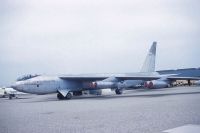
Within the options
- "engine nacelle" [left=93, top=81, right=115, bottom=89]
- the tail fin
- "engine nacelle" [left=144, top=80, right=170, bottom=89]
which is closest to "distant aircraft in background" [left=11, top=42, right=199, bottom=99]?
"engine nacelle" [left=93, top=81, right=115, bottom=89]

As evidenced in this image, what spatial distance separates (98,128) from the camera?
922cm

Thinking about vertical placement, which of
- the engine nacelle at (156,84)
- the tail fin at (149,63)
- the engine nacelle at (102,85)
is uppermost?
the tail fin at (149,63)

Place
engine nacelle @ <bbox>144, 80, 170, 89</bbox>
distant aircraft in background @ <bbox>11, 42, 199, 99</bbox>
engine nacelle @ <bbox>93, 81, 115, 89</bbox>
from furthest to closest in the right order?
engine nacelle @ <bbox>144, 80, 170, 89</bbox> < engine nacelle @ <bbox>93, 81, 115, 89</bbox> < distant aircraft in background @ <bbox>11, 42, 199, 99</bbox>

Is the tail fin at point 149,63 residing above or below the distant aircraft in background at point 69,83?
above

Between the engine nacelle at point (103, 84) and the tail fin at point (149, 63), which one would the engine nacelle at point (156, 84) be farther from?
the engine nacelle at point (103, 84)

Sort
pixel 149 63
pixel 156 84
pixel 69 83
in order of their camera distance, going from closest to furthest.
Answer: pixel 69 83, pixel 156 84, pixel 149 63

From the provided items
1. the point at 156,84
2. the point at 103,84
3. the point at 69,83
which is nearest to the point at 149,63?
the point at 156,84

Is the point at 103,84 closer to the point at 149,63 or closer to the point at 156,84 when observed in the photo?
the point at 156,84

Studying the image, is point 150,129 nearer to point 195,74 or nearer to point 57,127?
point 57,127

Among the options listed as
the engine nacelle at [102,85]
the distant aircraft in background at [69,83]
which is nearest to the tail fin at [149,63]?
the distant aircraft in background at [69,83]

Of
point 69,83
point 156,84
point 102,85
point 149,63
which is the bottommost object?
point 156,84

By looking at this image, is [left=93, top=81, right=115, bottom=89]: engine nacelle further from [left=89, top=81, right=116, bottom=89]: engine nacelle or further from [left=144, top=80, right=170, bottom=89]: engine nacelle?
[left=144, top=80, right=170, bottom=89]: engine nacelle

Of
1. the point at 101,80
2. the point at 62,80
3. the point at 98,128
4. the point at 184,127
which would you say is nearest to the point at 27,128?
the point at 98,128

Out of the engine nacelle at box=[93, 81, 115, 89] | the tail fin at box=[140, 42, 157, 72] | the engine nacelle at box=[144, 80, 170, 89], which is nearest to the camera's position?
the engine nacelle at box=[93, 81, 115, 89]
